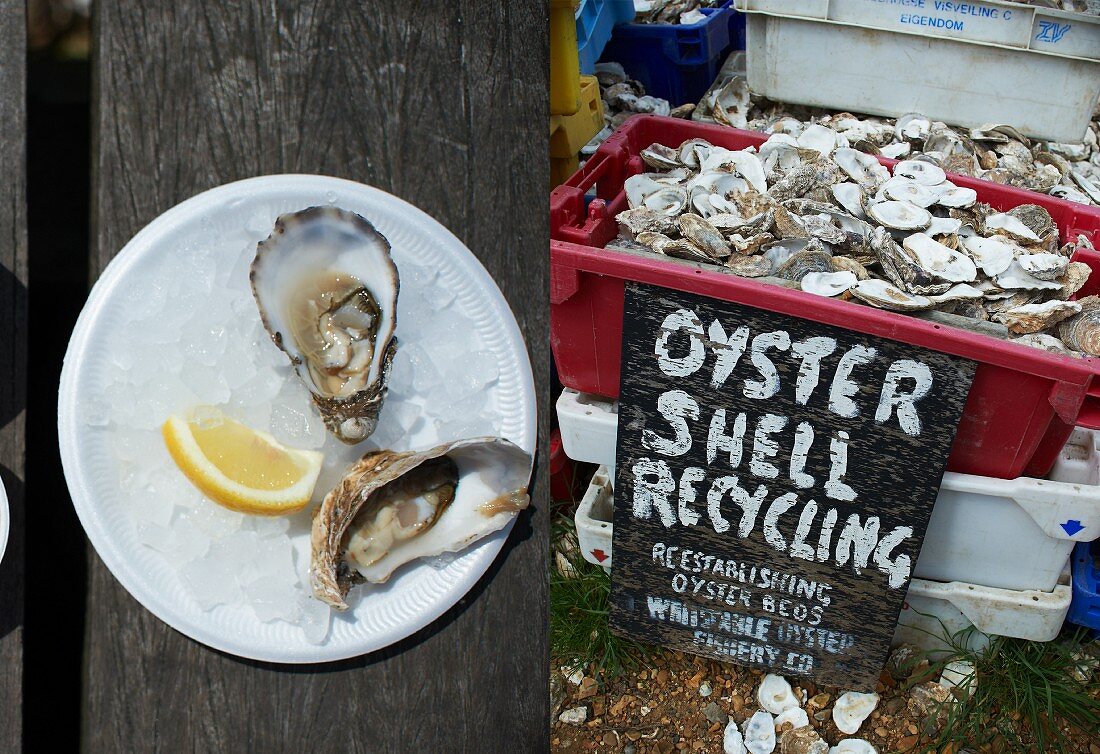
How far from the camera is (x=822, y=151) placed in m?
2.05

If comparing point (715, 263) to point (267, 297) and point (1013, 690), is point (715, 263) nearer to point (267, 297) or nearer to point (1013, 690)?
point (267, 297)

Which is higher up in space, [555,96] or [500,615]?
[555,96]

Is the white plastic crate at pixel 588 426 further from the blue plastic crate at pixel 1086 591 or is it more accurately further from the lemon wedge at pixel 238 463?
the blue plastic crate at pixel 1086 591

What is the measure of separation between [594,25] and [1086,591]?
1525 millimetres

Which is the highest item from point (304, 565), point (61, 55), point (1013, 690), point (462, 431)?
point (61, 55)

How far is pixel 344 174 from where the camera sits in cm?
136

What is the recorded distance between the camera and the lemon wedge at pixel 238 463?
1.25 metres

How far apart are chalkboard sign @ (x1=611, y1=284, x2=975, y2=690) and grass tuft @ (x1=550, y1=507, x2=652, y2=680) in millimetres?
74

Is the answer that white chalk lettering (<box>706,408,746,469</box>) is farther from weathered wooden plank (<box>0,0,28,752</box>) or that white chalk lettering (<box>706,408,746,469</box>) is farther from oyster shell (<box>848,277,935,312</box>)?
weathered wooden plank (<box>0,0,28,752</box>)

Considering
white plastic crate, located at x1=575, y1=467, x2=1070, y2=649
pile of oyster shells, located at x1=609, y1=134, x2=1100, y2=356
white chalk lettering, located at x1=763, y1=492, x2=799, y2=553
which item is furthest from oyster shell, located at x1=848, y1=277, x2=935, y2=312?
white plastic crate, located at x1=575, y1=467, x2=1070, y2=649

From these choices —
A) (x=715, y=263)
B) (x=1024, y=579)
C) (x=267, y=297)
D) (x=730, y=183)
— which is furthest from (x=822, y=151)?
(x=267, y=297)

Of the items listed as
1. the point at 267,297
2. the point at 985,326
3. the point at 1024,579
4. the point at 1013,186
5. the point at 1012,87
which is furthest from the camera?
the point at 1012,87

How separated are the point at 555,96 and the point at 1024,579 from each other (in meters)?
1.19

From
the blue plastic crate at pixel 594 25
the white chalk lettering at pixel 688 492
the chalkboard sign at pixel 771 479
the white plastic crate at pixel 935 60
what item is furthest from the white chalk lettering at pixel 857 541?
the blue plastic crate at pixel 594 25
